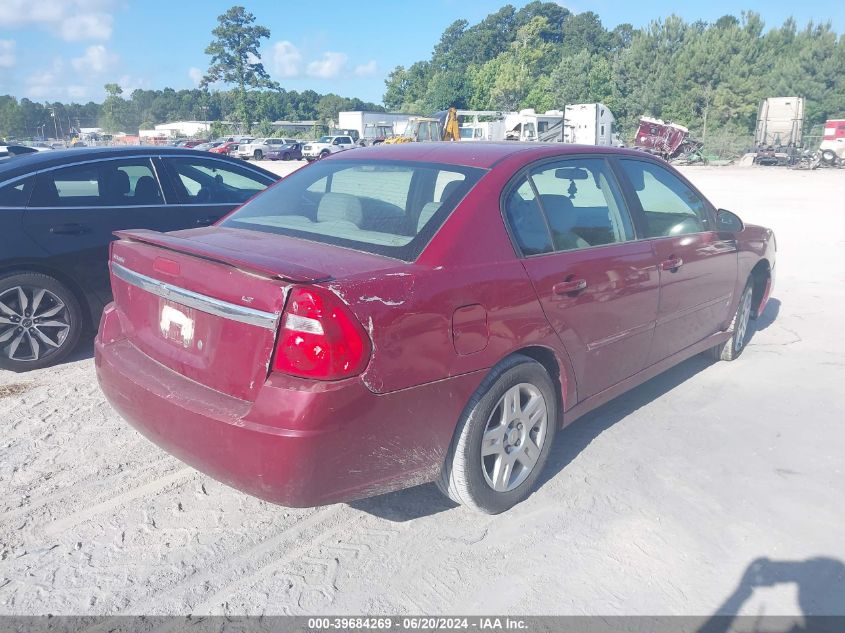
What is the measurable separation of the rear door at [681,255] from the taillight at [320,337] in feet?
7.34

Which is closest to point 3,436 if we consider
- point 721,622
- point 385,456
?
point 385,456

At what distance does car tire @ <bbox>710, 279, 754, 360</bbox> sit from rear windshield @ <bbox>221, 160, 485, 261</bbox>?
3040 mm

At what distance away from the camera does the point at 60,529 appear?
3.01 meters

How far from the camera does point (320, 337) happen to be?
2.39 metres

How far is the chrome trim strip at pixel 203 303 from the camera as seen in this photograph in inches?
97.0


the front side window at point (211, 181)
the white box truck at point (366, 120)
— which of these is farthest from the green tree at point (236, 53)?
the front side window at point (211, 181)

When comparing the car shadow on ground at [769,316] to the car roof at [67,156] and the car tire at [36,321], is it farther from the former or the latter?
the car tire at [36,321]

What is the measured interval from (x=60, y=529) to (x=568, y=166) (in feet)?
10.1

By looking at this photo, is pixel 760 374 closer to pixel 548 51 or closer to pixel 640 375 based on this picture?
pixel 640 375

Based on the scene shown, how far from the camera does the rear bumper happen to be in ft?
7.89

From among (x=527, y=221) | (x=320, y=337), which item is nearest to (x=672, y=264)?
(x=527, y=221)

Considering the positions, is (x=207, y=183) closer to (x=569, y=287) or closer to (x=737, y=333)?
(x=569, y=287)

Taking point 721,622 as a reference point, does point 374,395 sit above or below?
above

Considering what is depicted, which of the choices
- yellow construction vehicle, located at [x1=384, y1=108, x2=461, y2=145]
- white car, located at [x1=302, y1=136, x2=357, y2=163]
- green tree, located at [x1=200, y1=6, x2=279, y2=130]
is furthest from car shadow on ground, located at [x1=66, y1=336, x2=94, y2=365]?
green tree, located at [x1=200, y1=6, x2=279, y2=130]
